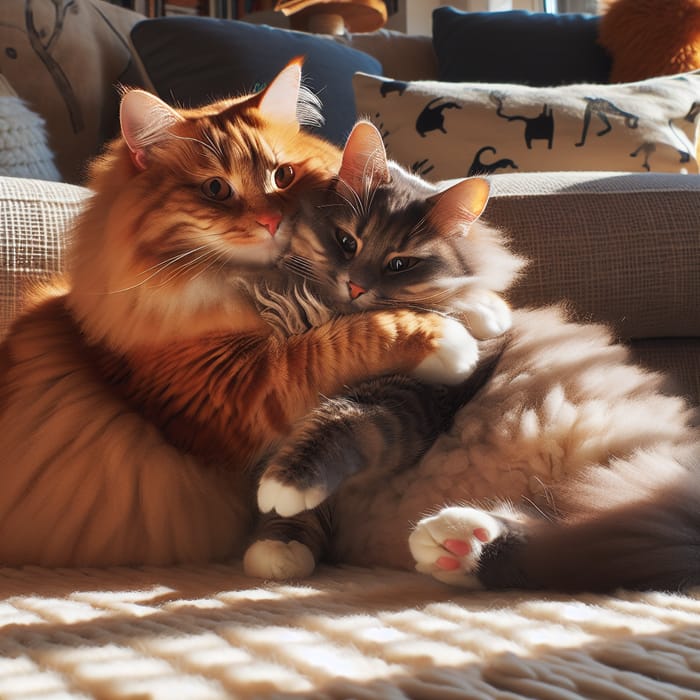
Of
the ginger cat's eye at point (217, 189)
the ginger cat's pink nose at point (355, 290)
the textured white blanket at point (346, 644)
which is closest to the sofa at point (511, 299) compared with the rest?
the textured white blanket at point (346, 644)

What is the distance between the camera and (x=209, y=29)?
7.86 feet

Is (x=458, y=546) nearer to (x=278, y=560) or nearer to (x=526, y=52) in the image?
(x=278, y=560)

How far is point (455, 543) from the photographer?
0.83m

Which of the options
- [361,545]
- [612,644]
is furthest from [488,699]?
[361,545]

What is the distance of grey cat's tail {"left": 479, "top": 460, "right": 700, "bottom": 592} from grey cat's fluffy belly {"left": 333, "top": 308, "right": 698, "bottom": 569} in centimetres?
8

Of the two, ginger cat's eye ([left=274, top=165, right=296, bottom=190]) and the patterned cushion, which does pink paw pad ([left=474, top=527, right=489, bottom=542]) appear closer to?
ginger cat's eye ([left=274, top=165, right=296, bottom=190])

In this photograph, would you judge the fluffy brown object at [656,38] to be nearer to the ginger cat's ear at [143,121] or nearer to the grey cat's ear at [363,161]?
the grey cat's ear at [363,161]

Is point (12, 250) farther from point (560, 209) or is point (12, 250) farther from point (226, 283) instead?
point (560, 209)

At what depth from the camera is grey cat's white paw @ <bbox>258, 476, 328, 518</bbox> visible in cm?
90

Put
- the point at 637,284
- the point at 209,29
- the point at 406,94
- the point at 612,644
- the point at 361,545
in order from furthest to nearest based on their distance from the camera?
the point at 209,29 → the point at 406,94 → the point at 637,284 → the point at 361,545 → the point at 612,644

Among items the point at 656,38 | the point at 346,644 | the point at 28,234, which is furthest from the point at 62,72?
the point at 346,644

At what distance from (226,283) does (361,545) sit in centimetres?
42

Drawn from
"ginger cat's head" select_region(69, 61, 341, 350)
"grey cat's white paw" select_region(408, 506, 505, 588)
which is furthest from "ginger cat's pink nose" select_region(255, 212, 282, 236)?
"grey cat's white paw" select_region(408, 506, 505, 588)

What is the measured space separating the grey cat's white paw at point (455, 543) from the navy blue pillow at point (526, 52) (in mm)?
2225
